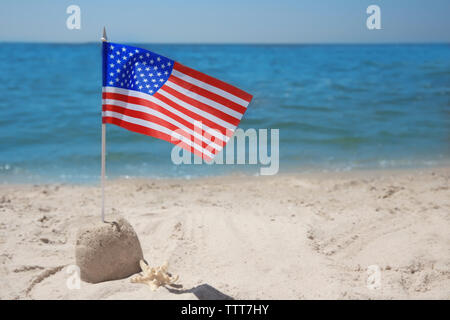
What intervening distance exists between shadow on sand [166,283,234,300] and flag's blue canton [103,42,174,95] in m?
1.86

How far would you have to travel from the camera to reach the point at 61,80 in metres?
22.7

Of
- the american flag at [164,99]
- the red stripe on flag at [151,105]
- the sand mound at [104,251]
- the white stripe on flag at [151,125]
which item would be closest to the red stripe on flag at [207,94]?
the american flag at [164,99]

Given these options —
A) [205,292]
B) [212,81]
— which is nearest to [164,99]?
[212,81]

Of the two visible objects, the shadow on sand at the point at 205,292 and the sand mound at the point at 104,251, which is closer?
the shadow on sand at the point at 205,292

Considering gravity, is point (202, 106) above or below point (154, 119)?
above

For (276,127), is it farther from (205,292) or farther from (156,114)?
(205,292)

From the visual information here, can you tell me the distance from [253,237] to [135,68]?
2.51 metres

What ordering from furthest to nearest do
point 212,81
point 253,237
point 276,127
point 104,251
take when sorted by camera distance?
point 276,127
point 253,237
point 104,251
point 212,81

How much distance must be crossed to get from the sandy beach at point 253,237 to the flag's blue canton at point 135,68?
6.12 ft

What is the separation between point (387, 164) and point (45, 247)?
7505mm

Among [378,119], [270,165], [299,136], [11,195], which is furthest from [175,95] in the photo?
[378,119]

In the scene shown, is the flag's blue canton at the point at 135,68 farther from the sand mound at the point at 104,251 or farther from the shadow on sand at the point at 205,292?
the shadow on sand at the point at 205,292

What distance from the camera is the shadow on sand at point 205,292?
4133 mm

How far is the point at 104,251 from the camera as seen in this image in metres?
4.29
